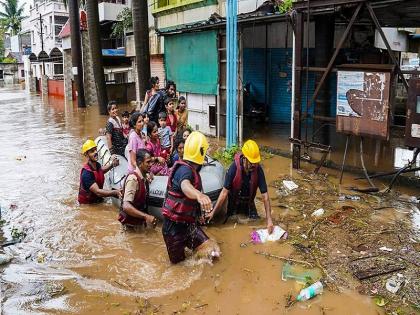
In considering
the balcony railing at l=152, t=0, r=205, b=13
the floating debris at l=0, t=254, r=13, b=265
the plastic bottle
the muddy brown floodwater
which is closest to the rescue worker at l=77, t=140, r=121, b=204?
the muddy brown floodwater

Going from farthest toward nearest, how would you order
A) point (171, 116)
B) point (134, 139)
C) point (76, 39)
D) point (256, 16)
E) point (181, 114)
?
point (76, 39), point (256, 16), point (181, 114), point (171, 116), point (134, 139)

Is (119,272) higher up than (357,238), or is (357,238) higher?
(357,238)

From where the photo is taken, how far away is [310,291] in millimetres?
4477

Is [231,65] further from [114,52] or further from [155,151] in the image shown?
[114,52]

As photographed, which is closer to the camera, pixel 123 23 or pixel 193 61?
pixel 193 61

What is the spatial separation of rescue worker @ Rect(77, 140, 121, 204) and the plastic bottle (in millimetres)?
3478

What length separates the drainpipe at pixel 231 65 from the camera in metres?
10.0

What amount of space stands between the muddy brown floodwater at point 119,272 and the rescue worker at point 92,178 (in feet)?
0.75

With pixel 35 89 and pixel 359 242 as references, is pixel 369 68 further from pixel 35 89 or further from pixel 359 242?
pixel 35 89

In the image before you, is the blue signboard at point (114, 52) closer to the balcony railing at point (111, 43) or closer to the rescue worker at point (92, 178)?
the balcony railing at point (111, 43)

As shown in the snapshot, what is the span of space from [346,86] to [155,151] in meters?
3.53

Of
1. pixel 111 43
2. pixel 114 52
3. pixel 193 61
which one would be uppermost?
pixel 111 43

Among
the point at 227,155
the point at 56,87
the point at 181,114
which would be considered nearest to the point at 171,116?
the point at 181,114

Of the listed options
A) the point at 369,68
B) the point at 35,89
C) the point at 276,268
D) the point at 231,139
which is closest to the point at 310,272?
the point at 276,268
